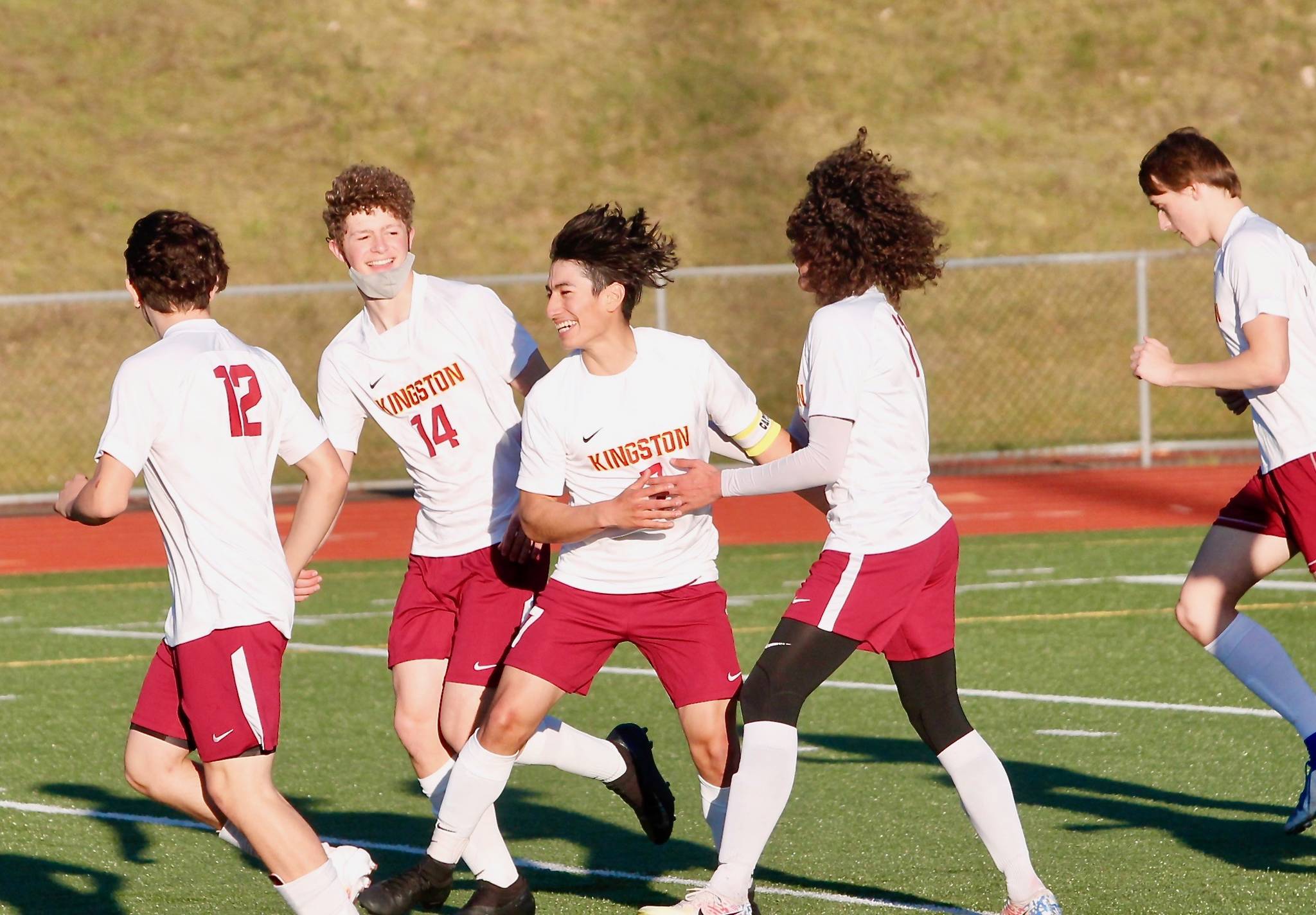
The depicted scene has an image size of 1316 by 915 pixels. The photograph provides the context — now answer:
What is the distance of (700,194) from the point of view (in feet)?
83.7

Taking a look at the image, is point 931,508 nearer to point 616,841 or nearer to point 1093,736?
point 616,841

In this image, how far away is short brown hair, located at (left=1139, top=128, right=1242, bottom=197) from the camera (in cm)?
548

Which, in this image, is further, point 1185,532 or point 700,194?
point 700,194

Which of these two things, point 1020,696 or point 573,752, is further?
point 1020,696

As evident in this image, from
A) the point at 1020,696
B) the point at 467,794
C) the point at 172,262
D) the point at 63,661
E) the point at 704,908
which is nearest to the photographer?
the point at 172,262

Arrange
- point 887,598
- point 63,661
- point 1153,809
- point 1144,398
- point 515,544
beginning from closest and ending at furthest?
point 887,598, point 515,544, point 1153,809, point 63,661, point 1144,398

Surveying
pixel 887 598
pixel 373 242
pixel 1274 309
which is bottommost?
pixel 887 598

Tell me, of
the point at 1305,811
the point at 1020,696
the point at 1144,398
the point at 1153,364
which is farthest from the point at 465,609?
the point at 1144,398

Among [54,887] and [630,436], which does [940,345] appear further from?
[630,436]

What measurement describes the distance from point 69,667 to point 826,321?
6.23 meters

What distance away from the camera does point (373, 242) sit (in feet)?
18.2

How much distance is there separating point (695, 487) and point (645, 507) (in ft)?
0.46

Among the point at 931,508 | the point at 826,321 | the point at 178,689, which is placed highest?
the point at 826,321

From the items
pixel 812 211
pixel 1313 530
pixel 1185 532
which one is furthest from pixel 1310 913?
pixel 1185 532
